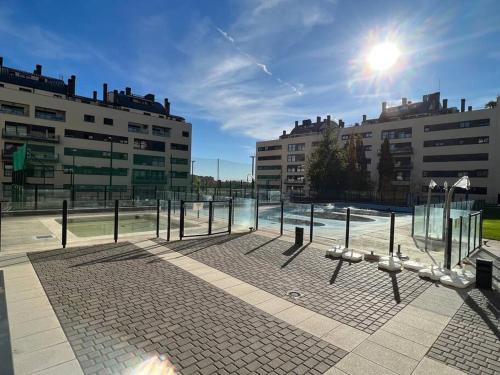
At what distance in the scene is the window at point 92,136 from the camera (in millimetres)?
47131

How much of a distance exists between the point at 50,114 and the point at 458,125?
6506 cm

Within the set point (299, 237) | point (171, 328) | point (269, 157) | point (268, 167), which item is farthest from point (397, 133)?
point (171, 328)

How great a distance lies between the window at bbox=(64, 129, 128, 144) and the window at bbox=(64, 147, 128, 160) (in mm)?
2025

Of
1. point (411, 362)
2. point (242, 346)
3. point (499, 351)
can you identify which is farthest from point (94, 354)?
point (499, 351)

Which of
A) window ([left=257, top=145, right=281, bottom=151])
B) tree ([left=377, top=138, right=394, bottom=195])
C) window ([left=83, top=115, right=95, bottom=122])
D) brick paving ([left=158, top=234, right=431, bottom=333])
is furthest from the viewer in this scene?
window ([left=257, top=145, right=281, bottom=151])

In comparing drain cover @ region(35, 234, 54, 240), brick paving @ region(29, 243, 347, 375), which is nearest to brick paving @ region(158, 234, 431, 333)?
A: brick paving @ region(29, 243, 347, 375)

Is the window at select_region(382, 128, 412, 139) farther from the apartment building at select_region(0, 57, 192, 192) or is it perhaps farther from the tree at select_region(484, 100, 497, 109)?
the apartment building at select_region(0, 57, 192, 192)

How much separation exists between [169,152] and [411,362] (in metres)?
59.8

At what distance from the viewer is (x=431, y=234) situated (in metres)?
13.1

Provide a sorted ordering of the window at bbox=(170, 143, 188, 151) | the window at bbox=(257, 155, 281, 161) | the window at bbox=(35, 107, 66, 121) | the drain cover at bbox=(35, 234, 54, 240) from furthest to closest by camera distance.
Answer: the window at bbox=(257, 155, 281, 161)
the window at bbox=(170, 143, 188, 151)
the window at bbox=(35, 107, 66, 121)
the drain cover at bbox=(35, 234, 54, 240)

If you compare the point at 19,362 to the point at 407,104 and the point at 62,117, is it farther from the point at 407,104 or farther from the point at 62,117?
the point at 407,104

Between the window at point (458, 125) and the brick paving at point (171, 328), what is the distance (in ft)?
184

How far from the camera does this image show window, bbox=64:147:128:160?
46938mm

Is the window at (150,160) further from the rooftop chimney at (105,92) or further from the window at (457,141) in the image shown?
the window at (457,141)
